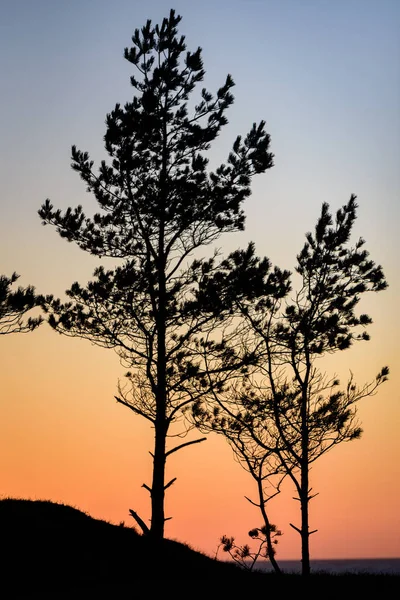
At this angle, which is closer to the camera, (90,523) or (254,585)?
(254,585)

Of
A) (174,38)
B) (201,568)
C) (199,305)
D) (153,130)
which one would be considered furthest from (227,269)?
(201,568)

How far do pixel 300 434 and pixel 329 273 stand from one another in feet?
15.3

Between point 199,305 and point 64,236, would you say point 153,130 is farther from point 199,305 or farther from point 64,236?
point 199,305

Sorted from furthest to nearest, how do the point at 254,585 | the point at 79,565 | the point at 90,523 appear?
the point at 90,523
the point at 254,585
the point at 79,565

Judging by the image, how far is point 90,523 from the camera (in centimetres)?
1806

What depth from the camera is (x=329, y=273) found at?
18938mm

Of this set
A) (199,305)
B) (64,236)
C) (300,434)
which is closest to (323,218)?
(199,305)

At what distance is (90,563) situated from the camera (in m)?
14.6

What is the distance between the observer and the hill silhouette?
13.2 metres

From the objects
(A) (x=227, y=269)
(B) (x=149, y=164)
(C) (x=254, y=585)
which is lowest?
(C) (x=254, y=585)

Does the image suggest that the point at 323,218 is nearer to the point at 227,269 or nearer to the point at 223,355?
the point at 227,269

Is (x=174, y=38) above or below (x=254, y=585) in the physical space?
above

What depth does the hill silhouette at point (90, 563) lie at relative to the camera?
13164 millimetres

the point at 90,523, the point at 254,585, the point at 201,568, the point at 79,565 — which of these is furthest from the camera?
the point at 90,523
